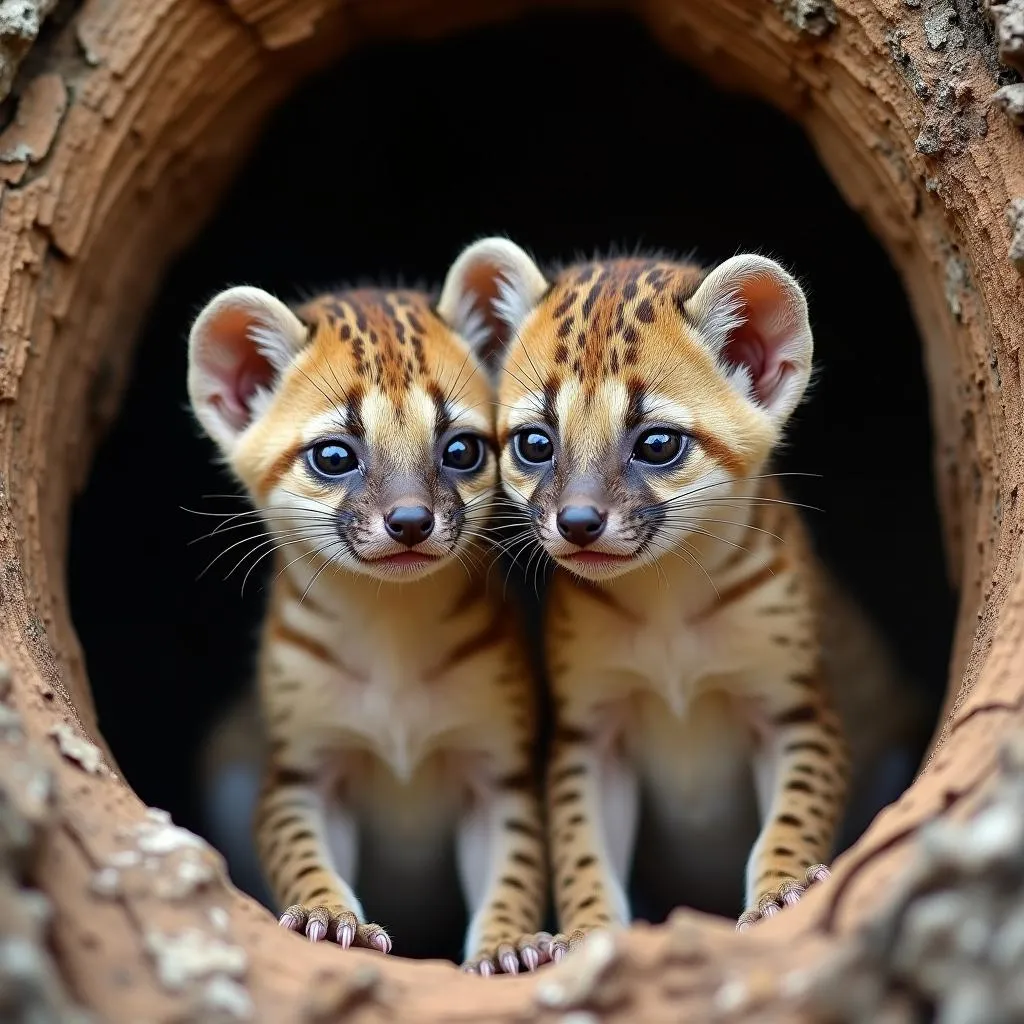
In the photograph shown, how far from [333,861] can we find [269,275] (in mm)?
3610

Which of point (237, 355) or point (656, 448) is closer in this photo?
point (656, 448)

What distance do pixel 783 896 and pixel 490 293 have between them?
222 centimetres

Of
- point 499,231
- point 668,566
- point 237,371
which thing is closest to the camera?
point 668,566

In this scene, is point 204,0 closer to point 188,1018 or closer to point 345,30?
point 345,30

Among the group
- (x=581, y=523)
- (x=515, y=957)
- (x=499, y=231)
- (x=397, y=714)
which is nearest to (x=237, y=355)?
(x=397, y=714)

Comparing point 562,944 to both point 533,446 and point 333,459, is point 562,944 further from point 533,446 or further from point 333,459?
point 333,459

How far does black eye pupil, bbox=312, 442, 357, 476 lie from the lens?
14.3 ft

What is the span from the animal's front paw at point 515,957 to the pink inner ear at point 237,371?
1924 millimetres

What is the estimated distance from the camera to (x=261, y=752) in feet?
19.0

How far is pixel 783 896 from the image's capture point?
153 inches

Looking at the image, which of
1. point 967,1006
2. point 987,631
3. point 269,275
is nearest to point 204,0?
point 269,275

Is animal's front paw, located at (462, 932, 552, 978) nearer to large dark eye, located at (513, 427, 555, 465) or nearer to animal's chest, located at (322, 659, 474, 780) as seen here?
animal's chest, located at (322, 659, 474, 780)

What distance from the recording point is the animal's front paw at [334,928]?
12.7 ft

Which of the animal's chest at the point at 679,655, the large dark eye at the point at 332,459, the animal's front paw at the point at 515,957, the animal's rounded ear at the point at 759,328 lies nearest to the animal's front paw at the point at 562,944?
the animal's front paw at the point at 515,957
